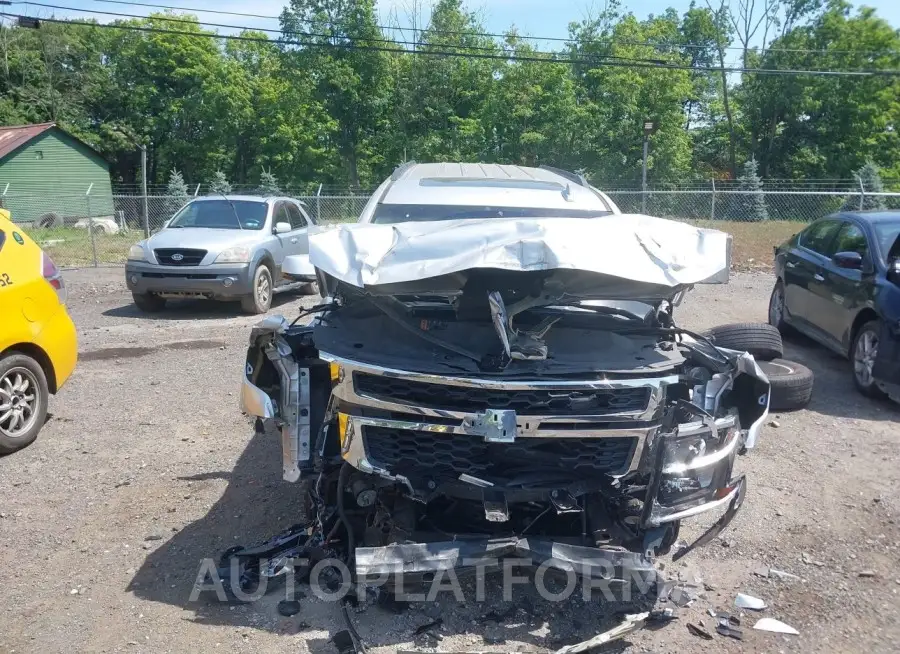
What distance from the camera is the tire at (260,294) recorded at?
1102cm

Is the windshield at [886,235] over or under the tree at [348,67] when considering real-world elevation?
under

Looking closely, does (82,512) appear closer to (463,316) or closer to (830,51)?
(463,316)

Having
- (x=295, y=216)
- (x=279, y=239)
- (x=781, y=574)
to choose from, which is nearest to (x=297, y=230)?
(x=295, y=216)

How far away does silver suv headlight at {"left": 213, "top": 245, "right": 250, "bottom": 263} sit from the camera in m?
10.8

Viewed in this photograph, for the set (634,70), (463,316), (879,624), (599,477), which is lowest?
(879,624)

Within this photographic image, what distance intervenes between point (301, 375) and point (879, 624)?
9.96 ft

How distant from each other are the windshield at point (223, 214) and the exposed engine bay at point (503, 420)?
8210 millimetres

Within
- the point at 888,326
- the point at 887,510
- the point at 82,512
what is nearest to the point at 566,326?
the point at 887,510

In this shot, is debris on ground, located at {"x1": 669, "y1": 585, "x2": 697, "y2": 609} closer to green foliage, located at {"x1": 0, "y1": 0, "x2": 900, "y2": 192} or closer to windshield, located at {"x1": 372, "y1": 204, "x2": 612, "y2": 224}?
windshield, located at {"x1": 372, "y1": 204, "x2": 612, "y2": 224}

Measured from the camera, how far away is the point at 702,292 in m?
13.1

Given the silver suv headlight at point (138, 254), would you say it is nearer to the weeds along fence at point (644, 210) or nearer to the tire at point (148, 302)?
the tire at point (148, 302)

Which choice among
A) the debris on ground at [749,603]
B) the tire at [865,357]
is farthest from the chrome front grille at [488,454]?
the tire at [865,357]

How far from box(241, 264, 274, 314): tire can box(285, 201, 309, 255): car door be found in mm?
753

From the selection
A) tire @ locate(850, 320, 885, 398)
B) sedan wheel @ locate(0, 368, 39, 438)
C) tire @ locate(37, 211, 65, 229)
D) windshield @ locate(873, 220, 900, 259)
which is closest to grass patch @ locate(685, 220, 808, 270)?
windshield @ locate(873, 220, 900, 259)
